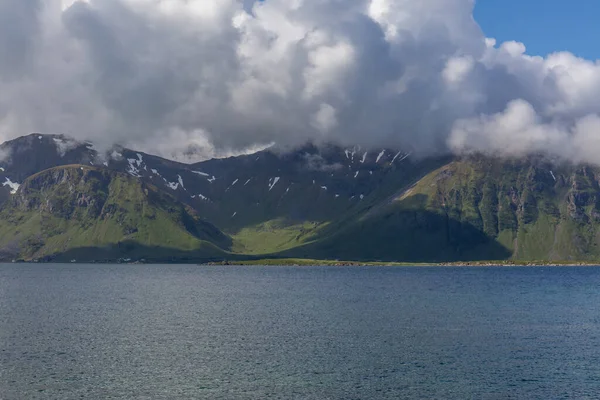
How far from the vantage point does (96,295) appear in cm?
19738

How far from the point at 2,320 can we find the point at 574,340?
109 m

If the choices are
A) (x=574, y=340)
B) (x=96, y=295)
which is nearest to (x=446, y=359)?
(x=574, y=340)

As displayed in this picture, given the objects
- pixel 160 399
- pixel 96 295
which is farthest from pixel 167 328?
pixel 96 295

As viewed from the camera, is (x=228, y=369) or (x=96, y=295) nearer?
(x=228, y=369)

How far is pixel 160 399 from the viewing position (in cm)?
7094

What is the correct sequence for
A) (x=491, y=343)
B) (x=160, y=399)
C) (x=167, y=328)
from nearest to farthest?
(x=160, y=399) < (x=491, y=343) < (x=167, y=328)

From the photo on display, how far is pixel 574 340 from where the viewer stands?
109 metres

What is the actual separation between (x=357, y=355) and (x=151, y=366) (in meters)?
29.4

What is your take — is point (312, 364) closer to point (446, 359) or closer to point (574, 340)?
point (446, 359)

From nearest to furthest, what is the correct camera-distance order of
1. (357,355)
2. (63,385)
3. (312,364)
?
1. (63,385)
2. (312,364)
3. (357,355)

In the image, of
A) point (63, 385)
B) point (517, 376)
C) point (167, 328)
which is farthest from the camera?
point (167, 328)

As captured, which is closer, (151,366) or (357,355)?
(151,366)

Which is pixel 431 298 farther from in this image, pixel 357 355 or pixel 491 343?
pixel 357 355

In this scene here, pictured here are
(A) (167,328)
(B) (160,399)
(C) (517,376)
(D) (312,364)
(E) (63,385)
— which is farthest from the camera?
(A) (167,328)
